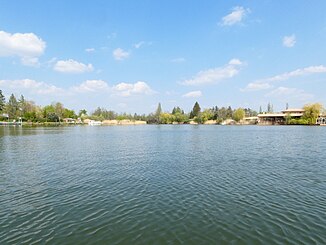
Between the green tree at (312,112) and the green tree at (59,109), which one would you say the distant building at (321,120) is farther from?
the green tree at (59,109)

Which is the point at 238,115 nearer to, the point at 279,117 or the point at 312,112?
the point at 279,117

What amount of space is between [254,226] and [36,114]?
178 m

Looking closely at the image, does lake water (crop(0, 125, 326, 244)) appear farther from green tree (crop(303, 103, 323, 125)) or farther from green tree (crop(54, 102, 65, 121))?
green tree (crop(54, 102, 65, 121))

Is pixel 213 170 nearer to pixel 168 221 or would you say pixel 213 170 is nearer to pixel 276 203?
pixel 276 203

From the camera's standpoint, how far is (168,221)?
35.5 ft

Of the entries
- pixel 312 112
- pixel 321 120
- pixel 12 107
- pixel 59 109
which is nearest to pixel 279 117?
pixel 321 120

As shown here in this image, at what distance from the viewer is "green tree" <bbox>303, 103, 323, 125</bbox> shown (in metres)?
138

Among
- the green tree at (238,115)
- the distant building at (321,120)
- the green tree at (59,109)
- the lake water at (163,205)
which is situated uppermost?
the green tree at (59,109)

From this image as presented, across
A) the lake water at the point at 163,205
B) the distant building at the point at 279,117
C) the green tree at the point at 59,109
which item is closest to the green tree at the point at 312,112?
the distant building at the point at 279,117

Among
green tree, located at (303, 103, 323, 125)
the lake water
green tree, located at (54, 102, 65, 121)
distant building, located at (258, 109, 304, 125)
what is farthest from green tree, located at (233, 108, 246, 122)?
the lake water

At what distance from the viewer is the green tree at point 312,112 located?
452 feet

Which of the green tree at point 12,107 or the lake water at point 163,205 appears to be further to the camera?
the green tree at point 12,107

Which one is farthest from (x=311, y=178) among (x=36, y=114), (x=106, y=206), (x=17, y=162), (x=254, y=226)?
(x=36, y=114)

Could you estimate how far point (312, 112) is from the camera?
14000 centimetres
